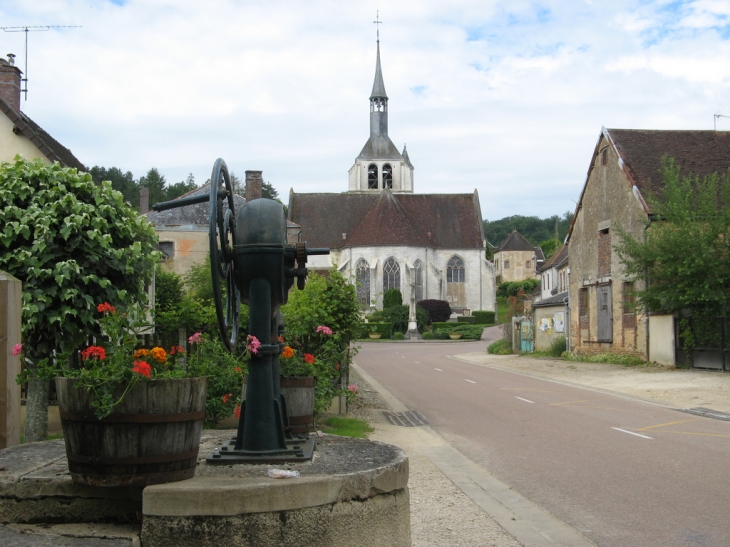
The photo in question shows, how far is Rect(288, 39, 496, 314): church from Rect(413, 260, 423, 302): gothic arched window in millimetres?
95

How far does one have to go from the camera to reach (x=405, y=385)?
841 inches

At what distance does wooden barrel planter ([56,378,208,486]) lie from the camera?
4125 mm

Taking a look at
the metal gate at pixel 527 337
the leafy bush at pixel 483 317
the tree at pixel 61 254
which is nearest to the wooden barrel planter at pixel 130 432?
the tree at pixel 61 254

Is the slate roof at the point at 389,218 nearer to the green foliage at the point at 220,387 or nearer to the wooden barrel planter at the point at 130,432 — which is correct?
the green foliage at the point at 220,387

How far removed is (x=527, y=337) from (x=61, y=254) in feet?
104

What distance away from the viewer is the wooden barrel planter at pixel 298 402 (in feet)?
25.8

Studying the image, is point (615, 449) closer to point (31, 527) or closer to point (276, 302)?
point (276, 302)

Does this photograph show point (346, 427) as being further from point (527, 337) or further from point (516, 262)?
point (516, 262)

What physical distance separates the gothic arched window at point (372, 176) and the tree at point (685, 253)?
66424 millimetres

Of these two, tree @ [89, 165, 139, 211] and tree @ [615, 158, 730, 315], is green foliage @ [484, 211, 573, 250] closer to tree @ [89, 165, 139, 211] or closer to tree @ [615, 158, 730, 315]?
tree @ [89, 165, 139, 211]

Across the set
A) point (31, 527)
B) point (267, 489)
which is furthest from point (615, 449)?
point (31, 527)

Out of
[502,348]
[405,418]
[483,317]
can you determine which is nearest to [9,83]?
[405,418]

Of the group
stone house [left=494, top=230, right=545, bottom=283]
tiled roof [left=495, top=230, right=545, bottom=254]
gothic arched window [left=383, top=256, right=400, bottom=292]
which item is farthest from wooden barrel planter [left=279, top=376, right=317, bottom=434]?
tiled roof [left=495, top=230, right=545, bottom=254]

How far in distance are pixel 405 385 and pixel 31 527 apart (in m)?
17.4
